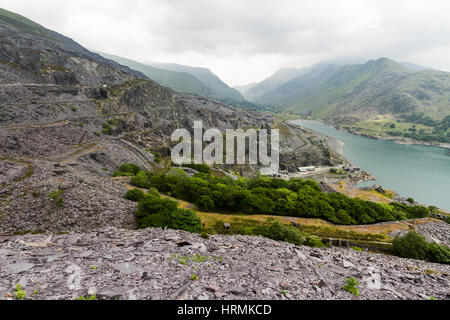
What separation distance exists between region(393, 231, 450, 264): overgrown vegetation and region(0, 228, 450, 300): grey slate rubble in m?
12.9

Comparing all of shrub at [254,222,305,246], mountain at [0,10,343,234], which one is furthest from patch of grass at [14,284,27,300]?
shrub at [254,222,305,246]

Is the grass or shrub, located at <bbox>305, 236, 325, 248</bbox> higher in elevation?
the grass

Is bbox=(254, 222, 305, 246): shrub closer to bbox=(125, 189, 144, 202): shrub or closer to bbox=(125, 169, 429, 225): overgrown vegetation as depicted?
bbox=(125, 169, 429, 225): overgrown vegetation

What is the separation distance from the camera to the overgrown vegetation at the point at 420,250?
2714cm

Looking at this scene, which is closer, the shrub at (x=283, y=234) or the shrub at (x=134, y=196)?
the shrub at (x=283, y=234)

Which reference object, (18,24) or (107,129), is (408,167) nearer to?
(107,129)

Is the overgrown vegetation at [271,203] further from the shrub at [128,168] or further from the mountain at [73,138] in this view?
the shrub at [128,168]

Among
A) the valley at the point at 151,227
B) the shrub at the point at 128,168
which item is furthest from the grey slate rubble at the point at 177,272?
the shrub at the point at 128,168

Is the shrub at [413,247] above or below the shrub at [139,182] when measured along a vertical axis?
below

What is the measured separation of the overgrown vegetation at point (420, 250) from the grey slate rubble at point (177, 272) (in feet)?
42.4

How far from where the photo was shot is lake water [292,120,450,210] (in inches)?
3590

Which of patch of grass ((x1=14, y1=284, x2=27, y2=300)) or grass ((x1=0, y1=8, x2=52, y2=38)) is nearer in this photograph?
patch of grass ((x1=14, y1=284, x2=27, y2=300))

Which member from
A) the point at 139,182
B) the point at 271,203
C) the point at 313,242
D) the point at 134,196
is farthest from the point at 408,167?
the point at 134,196

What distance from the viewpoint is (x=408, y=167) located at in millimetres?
122500
